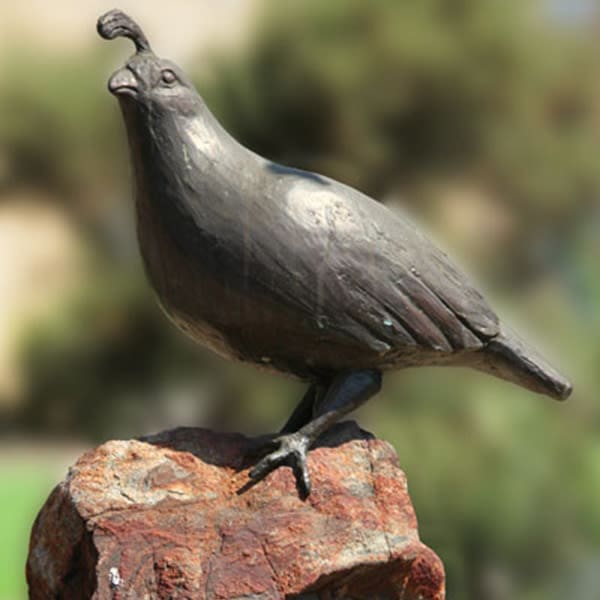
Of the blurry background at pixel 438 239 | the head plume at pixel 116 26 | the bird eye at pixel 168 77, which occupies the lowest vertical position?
the blurry background at pixel 438 239

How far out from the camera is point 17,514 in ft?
24.4

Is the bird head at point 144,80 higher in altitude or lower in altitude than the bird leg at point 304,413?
higher

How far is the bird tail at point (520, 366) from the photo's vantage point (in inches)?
129

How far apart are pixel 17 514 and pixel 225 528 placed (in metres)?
4.73

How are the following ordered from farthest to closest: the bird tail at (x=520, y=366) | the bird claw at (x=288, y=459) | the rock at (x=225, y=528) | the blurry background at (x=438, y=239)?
the blurry background at (x=438, y=239)
the bird tail at (x=520, y=366)
the bird claw at (x=288, y=459)
the rock at (x=225, y=528)

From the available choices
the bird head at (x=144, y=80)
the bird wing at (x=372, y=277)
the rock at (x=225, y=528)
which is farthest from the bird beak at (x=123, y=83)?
the rock at (x=225, y=528)

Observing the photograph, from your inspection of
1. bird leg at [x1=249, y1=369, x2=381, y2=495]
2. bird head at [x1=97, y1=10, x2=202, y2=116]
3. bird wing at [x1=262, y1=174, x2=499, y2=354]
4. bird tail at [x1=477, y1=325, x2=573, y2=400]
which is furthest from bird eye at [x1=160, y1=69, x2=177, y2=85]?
bird tail at [x1=477, y1=325, x2=573, y2=400]

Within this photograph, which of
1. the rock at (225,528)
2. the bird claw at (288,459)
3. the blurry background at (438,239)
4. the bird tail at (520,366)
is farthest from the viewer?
the blurry background at (438,239)

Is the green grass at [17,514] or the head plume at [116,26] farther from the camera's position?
the green grass at [17,514]

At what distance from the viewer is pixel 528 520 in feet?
21.4

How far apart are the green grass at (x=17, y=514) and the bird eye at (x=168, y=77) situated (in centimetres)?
368

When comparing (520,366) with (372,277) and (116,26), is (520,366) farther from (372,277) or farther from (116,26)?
(116,26)

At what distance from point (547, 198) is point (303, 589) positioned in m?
4.28

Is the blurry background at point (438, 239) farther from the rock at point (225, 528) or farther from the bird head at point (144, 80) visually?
the bird head at point (144, 80)
